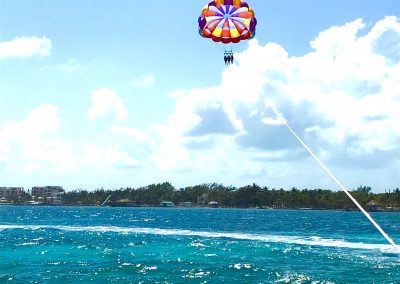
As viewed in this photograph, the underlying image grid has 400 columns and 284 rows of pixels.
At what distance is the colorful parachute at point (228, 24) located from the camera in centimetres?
2980

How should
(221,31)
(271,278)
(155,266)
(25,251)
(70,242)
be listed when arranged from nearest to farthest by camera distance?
(271,278), (221,31), (155,266), (25,251), (70,242)

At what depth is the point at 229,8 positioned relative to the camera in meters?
29.8

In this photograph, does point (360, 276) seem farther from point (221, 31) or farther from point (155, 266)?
point (221, 31)

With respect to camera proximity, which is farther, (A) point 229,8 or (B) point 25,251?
(B) point 25,251

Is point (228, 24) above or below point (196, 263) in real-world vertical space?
above

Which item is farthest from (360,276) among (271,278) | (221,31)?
(221,31)

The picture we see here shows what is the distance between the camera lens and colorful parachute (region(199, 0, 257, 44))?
29.8 m

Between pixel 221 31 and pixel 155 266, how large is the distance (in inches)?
623

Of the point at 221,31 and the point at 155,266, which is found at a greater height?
the point at 221,31

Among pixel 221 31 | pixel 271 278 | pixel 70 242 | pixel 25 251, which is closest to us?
pixel 271 278

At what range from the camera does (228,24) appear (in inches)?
1188

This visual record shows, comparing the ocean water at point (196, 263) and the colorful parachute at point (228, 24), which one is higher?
the colorful parachute at point (228, 24)

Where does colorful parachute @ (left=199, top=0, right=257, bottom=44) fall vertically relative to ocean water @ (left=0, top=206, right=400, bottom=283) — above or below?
above

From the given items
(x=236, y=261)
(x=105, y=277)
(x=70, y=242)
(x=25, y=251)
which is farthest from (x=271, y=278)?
(x=70, y=242)
